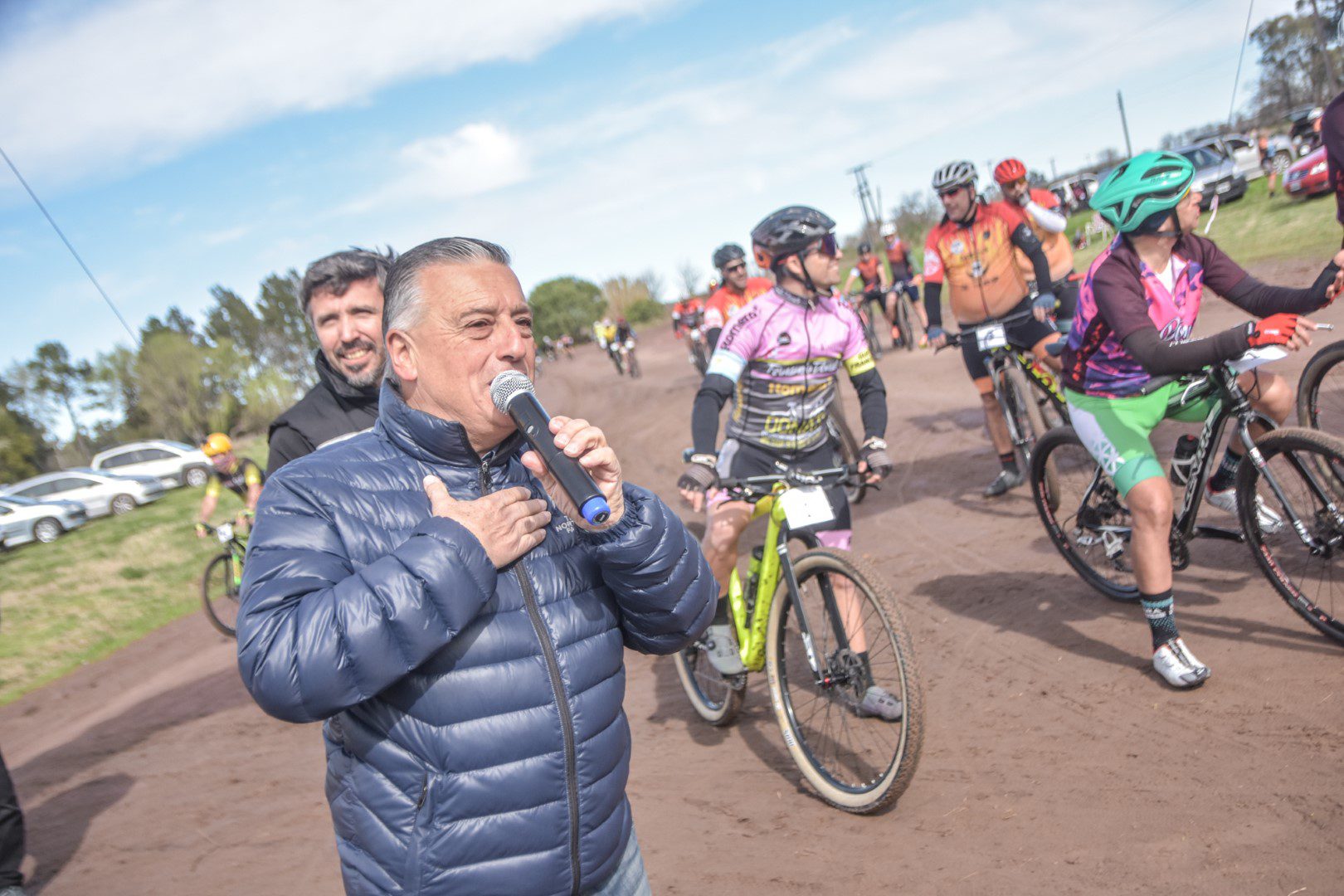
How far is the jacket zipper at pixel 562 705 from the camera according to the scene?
1.86m

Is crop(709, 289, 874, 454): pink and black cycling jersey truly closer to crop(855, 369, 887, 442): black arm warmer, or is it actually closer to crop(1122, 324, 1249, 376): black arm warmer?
crop(855, 369, 887, 442): black arm warmer

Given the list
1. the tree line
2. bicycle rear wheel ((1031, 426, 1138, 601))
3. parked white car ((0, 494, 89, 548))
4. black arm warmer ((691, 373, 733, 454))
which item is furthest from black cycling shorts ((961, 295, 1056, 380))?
the tree line

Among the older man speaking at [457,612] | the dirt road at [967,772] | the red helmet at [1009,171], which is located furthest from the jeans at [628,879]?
the red helmet at [1009,171]

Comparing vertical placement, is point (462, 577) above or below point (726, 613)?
above

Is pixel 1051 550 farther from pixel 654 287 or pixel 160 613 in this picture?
pixel 654 287

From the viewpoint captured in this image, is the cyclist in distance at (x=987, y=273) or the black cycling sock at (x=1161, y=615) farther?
the cyclist in distance at (x=987, y=273)

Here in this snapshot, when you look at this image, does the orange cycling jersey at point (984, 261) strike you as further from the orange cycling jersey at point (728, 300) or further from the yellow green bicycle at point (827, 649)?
the yellow green bicycle at point (827, 649)

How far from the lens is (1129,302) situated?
12.9ft

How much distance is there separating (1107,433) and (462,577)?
349cm

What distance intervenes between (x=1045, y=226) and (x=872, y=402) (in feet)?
15.0

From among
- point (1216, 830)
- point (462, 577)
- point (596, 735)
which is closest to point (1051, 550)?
point (1216, 830)

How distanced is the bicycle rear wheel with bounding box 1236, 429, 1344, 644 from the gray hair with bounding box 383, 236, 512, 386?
11.3 feet

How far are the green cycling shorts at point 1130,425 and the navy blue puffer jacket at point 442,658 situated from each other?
9.50ft

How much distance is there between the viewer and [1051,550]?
5973mm
